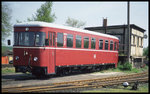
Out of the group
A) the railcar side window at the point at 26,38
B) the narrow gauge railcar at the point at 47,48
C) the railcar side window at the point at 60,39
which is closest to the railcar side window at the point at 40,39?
the narrow gauge railcar at the point at 47,48

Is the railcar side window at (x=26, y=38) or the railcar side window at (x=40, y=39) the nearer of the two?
the railcar side window at (x=40, y=39)

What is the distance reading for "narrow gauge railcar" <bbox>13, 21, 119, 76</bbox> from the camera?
13.4 meters

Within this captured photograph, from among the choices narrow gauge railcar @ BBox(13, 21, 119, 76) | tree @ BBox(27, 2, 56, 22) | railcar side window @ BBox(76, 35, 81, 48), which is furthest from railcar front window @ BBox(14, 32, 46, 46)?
tree @ BBox(27, 2, 56, 22)

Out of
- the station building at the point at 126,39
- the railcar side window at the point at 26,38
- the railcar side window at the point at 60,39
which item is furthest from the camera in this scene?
the station building at the point at 126,39

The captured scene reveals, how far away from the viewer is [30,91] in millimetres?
9078

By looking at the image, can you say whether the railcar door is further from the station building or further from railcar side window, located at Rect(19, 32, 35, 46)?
the station building

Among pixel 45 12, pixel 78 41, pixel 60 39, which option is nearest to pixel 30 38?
pixel 60 39

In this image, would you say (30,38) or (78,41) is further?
(78,41)

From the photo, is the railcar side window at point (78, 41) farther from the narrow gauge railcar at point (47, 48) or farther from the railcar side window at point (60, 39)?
the railcar side window at point (60, 39)

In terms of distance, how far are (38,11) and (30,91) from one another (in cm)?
1967

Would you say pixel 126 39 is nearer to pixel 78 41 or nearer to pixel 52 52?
pixel 78 41

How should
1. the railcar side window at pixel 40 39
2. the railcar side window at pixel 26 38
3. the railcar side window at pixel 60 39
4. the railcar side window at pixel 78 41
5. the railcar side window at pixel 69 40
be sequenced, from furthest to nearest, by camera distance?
the railcar side window at pixel 78 41 → the railcar side window at pixel 69 40 → the railcar side window at pixel 60 39 → the railcar side window at pixel 26 38 → the railcar side window at pixel 40 39

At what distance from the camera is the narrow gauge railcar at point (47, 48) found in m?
13.4

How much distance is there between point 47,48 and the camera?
13.5m
